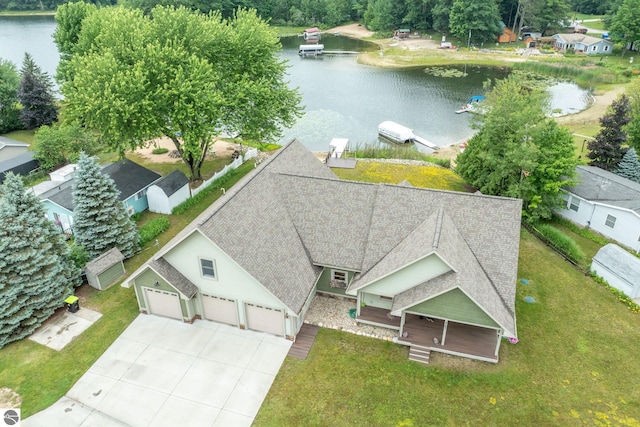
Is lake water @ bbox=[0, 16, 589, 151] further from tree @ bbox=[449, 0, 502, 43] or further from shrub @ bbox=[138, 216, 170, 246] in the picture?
shrub @ bbox=[138, 216, 170, 246]

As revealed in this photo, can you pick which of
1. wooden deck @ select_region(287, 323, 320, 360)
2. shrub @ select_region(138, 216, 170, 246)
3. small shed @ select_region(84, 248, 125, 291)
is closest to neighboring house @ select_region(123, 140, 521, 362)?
wooden deck @ select_region(287, 323, 320, 360)

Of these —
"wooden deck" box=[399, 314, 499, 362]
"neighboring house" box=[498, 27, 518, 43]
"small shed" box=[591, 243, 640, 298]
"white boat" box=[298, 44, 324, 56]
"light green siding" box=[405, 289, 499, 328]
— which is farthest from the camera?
"neighboring house" box=[498, 27, 518, 43]

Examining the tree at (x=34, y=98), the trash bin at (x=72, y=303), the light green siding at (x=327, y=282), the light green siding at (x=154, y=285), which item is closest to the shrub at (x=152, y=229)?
the trash bin at (x=72, y=303)

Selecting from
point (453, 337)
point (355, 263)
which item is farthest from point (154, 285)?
point (453, 337)

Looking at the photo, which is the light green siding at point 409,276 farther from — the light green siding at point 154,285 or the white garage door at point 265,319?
the light green siding at point 154,285

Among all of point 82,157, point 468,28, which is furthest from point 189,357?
point 468,28
